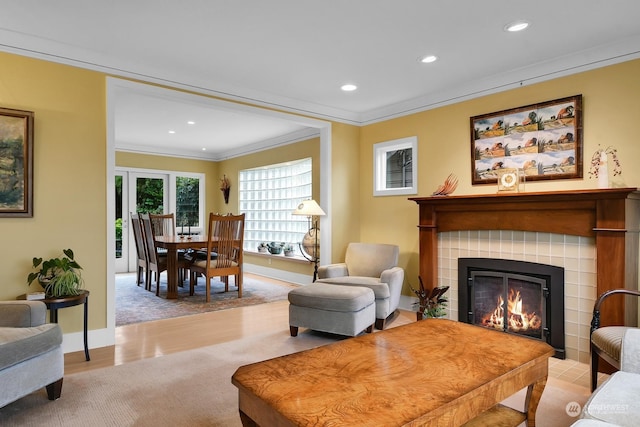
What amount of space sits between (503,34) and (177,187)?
272 inches

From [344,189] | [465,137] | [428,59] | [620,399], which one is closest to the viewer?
[620,399]

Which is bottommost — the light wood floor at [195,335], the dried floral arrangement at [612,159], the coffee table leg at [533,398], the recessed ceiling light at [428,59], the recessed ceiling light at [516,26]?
the light wood floor at [195,335]

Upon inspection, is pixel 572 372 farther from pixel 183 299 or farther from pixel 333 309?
pixel 183 299

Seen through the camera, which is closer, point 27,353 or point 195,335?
point 27,353

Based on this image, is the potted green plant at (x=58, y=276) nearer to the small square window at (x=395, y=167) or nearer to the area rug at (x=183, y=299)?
the area rug at (x=183, y=299)

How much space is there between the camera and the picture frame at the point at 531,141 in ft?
11.0

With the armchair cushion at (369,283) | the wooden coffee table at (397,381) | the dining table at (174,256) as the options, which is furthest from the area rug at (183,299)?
the wooden coffee table at (397,381)

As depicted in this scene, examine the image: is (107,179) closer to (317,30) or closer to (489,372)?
(317,30)

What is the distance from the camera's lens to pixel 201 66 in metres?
3.65

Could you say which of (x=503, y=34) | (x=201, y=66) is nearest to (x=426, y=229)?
(x=503, y=34)

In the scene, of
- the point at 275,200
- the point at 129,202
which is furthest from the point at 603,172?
the point at 129,202

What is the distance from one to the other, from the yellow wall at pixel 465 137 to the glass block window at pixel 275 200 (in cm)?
163

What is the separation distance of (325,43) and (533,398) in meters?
2.75

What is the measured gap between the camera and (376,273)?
14.3ft
